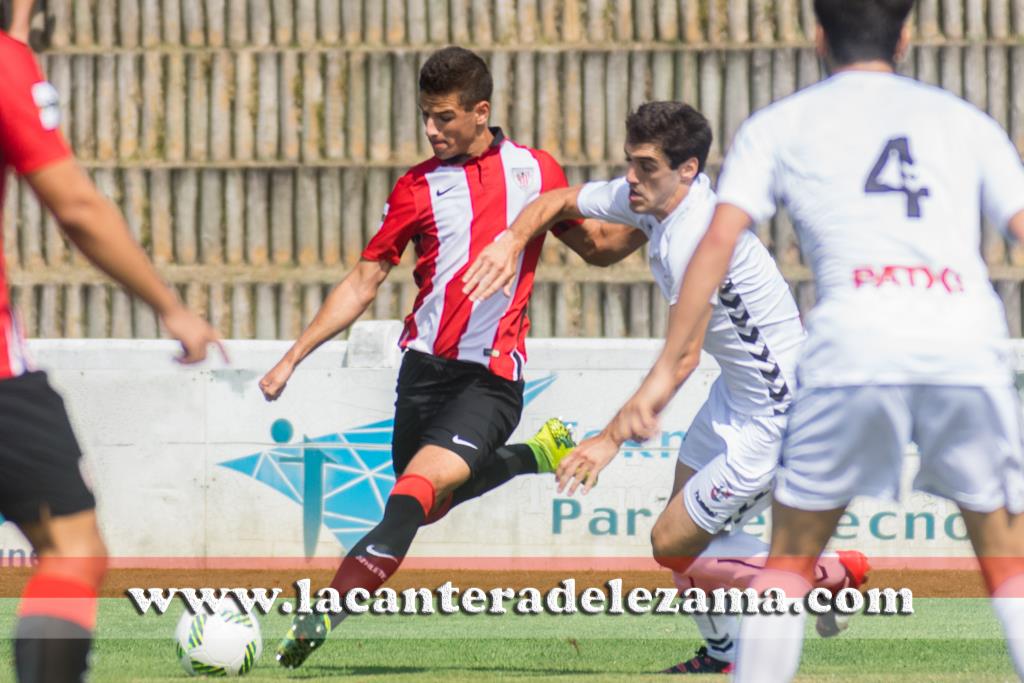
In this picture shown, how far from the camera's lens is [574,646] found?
25.9ft

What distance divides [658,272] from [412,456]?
4.87 ft

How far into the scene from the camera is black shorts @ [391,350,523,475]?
7.03 metres

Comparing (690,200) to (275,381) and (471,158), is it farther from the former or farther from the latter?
(275,381)

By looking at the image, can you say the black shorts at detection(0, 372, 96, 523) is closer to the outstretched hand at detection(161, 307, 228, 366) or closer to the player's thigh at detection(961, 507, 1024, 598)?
the outstretched hand at detection(161, 307, 228, 366)

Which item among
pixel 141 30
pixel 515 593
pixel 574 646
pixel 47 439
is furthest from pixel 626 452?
pixel 47 439

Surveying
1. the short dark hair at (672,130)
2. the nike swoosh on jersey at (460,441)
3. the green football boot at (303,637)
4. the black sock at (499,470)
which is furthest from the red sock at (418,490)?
the short dark hair at (672,130)

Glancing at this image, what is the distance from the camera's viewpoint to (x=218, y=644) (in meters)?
6.46

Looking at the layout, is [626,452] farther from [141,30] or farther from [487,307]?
[141,30]

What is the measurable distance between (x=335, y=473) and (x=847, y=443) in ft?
25.3

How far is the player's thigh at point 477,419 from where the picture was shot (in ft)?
23.0

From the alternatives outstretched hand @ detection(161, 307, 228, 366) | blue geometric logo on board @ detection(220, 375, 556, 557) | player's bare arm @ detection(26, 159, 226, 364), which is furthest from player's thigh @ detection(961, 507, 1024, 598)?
blue geometric logo on board @ detection(220, 375, 556, 557)

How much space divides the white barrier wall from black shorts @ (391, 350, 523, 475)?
4093 mm

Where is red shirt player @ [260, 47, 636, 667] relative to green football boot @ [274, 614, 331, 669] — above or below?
above

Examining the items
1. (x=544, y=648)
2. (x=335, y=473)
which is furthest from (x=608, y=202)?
(x=335, y=473)
